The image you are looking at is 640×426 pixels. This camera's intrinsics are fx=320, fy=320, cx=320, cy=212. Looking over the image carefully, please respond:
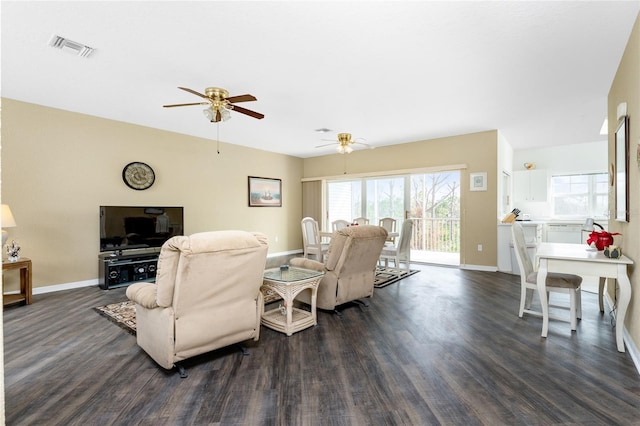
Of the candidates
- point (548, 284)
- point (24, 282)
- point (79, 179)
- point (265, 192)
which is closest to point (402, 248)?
point (548, 284)

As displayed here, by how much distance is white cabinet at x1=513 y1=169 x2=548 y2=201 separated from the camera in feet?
25.0

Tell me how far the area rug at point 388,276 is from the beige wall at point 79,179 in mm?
3387

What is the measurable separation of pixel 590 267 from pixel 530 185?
600 centimetres

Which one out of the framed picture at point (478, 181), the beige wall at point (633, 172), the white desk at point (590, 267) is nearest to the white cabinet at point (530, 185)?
the framed picture at point (478, 181)

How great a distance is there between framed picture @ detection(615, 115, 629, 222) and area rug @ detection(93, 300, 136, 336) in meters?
4.48

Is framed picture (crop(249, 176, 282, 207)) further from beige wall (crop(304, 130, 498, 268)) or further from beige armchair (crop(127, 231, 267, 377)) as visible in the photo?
beige armchair (crop(127, 231, 267, 377))

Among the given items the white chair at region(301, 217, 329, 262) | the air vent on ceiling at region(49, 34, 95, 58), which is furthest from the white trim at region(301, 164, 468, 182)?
the air vent on ceiling at region(49, 34, 95, 58)

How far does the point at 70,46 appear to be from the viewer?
281 centimetres

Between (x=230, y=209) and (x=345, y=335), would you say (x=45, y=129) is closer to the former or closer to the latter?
(x=230, y=209)

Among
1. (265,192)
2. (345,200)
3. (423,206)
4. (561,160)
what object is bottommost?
(423,206)

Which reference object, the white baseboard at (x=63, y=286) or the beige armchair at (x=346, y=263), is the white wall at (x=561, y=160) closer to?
the beige armchair at (x=346, y=263)

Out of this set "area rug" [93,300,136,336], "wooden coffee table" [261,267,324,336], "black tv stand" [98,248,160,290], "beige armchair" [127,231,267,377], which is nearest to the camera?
"beige armchair" [127,231,267,377]

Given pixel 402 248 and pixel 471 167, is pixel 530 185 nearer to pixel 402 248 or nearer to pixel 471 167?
pixel 471 167

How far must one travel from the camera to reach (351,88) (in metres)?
3.75
